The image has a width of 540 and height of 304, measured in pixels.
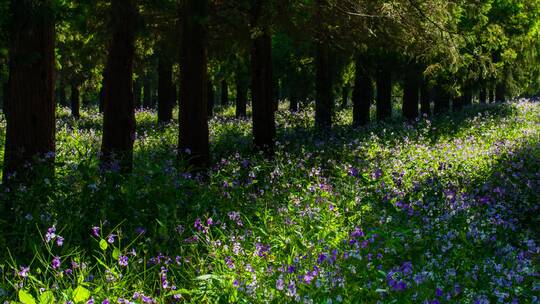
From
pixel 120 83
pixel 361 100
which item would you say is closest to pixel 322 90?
pixel 361 100

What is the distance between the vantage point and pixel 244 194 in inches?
313

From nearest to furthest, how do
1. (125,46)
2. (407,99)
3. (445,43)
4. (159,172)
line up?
1. (159,172)
2. (125,46)
3. (445,43)
4. (407,99)

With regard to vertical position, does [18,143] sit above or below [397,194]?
above

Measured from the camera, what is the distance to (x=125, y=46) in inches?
388

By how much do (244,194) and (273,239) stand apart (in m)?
1.79

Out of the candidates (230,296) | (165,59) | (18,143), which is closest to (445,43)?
(165,59)

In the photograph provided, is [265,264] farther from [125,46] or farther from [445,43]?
[445,43]

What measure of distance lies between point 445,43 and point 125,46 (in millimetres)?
7918

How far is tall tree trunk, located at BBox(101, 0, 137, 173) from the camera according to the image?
980cm

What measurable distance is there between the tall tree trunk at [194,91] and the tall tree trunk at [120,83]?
1186mm

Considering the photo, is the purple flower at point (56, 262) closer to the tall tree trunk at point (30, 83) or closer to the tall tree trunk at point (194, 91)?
the tall tree trunk at point (30, 83)

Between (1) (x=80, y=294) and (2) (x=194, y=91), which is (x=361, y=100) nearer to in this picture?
(2) (x=194, y=91)

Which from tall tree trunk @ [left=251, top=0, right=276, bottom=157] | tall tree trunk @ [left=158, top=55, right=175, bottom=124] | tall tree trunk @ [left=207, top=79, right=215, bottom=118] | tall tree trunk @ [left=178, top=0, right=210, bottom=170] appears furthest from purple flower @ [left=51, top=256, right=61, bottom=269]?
tall tree trunk @ [left=207, top=79, right=215, bottom=118]

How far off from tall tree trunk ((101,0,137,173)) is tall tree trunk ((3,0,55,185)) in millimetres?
1088
